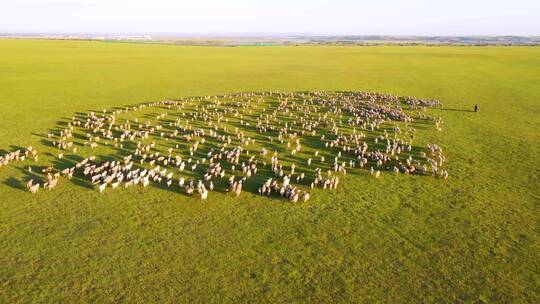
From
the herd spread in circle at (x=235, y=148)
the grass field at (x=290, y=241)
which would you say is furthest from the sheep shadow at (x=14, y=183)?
the herd spread in circle at (x=235, y=148)

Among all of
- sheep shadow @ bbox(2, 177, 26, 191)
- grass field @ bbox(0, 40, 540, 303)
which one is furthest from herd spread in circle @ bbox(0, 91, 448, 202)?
grass field @ bbox(0, 40, 540, 303)

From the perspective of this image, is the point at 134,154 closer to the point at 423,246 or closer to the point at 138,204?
the point at 138,204

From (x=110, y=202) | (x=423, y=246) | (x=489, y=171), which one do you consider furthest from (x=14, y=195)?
(x=489, y=171)

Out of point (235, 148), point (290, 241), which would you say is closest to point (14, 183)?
point (235, 148)

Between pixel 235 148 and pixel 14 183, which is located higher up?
pixel 235 148

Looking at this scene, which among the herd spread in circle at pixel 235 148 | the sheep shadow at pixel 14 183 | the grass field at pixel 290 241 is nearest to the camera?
the grass field at pixel 290 241

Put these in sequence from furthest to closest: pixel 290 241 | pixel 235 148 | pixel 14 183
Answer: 1. pixel 235 148
2. pixel 14 183
3. pixel 290 241

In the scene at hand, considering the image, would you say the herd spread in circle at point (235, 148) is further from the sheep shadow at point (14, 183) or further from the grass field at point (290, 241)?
the grass field at point (290, 241)

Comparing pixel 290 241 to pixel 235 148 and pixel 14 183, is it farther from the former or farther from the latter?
pixel 14 183
